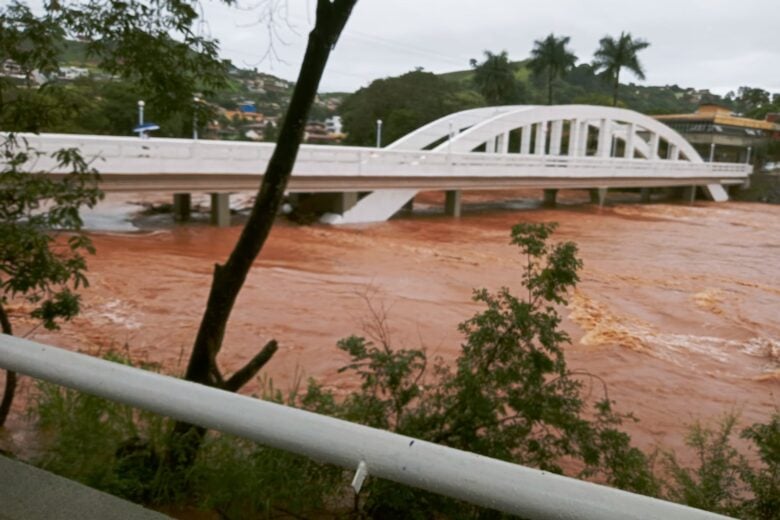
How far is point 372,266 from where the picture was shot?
13.8 m

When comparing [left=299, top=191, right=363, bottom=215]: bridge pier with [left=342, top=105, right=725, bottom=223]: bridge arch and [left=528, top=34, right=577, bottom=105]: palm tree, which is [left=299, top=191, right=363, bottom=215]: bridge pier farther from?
[left=528, top=34, right=577, bottom=105]: palm tree

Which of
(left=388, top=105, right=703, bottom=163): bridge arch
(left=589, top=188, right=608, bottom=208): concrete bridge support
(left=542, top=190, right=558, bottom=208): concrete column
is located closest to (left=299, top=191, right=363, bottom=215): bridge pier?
(left=388, top=105, right=703, bottom=163): bridge arch

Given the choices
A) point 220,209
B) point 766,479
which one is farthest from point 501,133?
point 766,479

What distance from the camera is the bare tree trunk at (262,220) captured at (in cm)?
243

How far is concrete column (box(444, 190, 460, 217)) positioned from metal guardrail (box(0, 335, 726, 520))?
22.5m

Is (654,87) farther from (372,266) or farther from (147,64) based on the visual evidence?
(147,64)

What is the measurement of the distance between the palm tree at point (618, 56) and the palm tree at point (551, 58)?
2249mm

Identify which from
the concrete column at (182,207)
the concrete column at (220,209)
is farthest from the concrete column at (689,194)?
the concrete column at (182,207)

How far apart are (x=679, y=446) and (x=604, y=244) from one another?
573 inches

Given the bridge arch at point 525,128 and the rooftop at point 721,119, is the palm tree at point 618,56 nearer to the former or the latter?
the rooftop at point 721,119

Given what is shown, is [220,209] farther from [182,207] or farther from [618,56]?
[618,56]

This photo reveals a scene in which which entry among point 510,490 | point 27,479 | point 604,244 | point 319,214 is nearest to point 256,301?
point 27,479

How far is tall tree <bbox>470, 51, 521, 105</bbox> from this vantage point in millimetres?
49844

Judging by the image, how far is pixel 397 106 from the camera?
37.7 m
